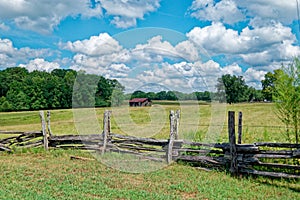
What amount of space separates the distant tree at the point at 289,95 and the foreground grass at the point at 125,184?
175cm

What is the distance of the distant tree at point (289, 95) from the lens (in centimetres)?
754

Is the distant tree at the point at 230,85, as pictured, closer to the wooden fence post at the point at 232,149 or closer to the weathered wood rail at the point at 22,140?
the wooden fence post at the point at 232,149

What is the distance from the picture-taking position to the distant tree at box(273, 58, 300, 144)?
24.7ft

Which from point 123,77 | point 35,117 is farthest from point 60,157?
point 35,117

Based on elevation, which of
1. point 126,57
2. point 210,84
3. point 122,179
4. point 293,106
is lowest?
point 122,179

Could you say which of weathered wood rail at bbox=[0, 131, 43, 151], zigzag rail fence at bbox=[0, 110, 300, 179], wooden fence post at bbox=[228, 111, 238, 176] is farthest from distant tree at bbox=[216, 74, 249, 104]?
weathered wood rail at bbox=[0, 131, 43, 151]

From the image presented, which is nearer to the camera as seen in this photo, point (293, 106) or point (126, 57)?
point (293, 106)

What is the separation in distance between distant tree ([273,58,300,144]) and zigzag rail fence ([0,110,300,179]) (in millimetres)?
790

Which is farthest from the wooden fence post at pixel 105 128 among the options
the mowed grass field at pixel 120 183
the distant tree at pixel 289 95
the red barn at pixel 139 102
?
the distant tree at pixel 289 95

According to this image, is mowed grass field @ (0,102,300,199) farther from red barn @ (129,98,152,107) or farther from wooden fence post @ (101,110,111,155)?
red barn @ (129,98,152,107)

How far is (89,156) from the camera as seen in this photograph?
10148 millimetres

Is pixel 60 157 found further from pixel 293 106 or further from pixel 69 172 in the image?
pixel 293 106

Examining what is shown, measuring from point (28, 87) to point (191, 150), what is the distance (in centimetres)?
4147

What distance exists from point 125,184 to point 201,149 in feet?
9.40
